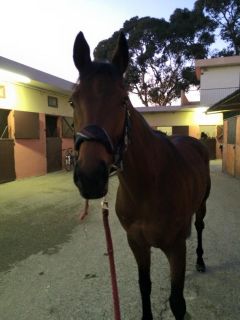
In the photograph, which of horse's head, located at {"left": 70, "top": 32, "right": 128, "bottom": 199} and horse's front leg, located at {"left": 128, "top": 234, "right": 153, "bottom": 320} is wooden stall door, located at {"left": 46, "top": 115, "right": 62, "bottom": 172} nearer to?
horse's front leg, located at {"left": 128, "top": 234, "right": 153, "bottom": 320}

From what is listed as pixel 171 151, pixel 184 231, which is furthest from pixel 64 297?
pixel 171 151

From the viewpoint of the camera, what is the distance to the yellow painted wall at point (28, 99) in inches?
415

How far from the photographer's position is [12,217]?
20.2ft

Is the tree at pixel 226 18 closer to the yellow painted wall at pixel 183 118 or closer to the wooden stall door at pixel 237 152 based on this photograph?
the yellow painted wall at pixel 183 118

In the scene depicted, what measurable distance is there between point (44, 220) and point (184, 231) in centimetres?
395

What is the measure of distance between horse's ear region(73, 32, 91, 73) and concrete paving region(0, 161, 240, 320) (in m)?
2.00

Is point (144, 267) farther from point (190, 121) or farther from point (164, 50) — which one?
point (164, 50)

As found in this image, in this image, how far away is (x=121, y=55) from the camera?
169 centimetres

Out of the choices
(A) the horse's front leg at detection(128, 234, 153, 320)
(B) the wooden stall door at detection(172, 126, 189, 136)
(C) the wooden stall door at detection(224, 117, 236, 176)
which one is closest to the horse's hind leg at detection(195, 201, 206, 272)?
(A) the horse's front leg at detection(128, 234, 153, 320)

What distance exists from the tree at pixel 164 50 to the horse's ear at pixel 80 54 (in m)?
31.0

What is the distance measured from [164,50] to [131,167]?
33433 millimetres

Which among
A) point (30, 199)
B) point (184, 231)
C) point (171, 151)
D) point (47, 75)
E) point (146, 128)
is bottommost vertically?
point (30, 199)

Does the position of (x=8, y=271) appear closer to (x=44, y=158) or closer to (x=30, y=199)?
(x=30, y=199)

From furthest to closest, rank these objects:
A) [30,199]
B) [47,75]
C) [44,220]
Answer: [47,75] < [30,199] < [44,220]
